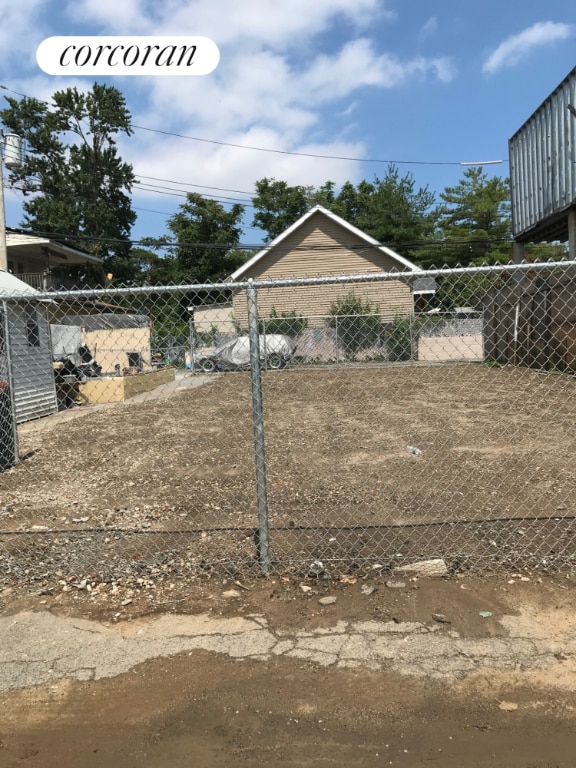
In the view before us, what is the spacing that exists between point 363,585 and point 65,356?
13.3 m

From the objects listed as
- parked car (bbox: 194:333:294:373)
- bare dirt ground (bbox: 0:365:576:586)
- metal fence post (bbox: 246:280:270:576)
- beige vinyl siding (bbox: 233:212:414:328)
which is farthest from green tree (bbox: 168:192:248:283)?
metal fence post (bbox: 246:280:270:576)

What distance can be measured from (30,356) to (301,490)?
8493mm

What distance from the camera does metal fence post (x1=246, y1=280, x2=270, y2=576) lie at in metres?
3.49

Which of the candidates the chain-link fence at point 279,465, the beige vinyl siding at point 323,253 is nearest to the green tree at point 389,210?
the beige vinyl siding at point 323,253

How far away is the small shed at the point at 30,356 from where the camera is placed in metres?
11.4

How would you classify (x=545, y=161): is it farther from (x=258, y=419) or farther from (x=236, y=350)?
(x=258, y=419)

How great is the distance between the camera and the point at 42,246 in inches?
935

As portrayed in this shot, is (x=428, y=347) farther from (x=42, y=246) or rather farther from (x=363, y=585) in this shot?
(x=42, y=246)

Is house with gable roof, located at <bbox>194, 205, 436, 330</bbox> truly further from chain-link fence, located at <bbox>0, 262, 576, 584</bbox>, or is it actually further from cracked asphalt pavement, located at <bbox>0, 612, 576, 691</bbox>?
cracked asphalt pavement, located at <bbox>0, 612, 576, 691</bbox>

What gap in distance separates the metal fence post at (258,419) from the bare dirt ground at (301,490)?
223mm

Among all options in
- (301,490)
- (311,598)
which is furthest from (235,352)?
(311,598)

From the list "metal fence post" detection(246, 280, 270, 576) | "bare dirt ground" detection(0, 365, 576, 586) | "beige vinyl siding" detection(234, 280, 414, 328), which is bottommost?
"bare dirt ground" detection(0, 365, 576, 586)

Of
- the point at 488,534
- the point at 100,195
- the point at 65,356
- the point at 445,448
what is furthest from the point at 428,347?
the point at 100,195

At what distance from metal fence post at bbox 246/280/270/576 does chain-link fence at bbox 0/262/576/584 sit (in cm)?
1
